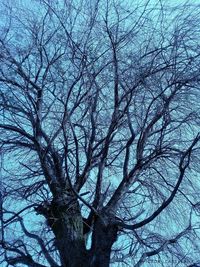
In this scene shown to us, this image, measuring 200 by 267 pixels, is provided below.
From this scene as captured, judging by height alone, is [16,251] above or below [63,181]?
A: below

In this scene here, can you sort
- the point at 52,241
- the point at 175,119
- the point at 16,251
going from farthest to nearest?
the point at 175,119 → the point at 52,241 → the point at 16,251

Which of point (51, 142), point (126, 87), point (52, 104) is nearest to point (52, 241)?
point (51, 142)

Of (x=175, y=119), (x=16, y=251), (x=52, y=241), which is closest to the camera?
(x=16, y=251)

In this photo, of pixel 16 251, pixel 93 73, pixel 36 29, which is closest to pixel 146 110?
pixel 93 73

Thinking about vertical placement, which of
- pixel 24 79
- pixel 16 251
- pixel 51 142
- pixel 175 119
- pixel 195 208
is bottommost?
pixel 16 251

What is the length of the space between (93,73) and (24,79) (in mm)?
778

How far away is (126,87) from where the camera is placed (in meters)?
5.73

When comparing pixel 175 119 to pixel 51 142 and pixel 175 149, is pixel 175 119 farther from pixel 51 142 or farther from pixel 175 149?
pixel 51 142

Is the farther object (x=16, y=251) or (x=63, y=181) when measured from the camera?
(x=63, y=181)

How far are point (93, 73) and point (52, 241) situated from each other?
1.92 m

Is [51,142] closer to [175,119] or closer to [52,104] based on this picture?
[52,104]

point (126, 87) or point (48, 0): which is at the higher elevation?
point (48, 0)

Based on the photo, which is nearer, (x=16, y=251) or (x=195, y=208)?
(x=16, y=251)

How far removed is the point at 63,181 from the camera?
570cm
